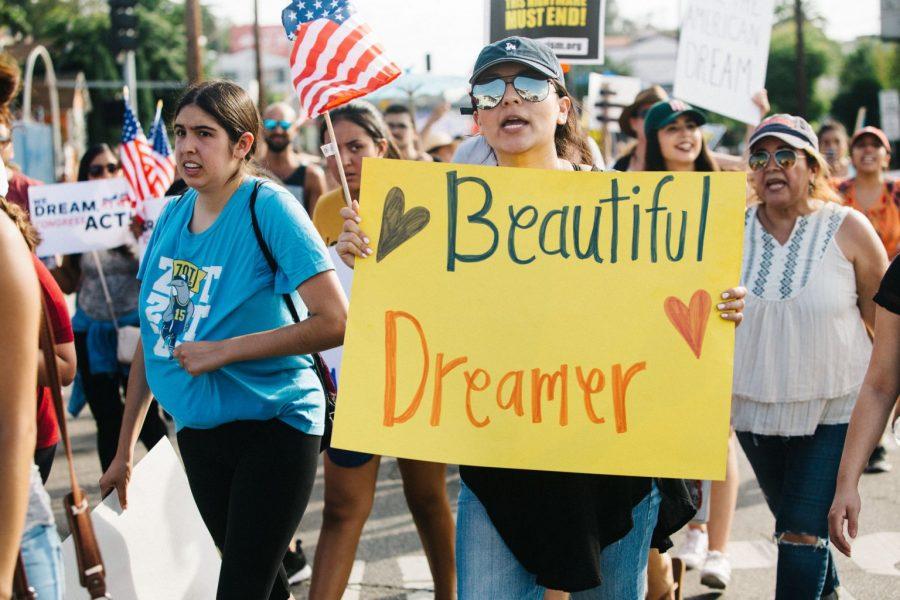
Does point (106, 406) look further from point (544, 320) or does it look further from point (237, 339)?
point (544, 320)

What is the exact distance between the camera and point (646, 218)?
9.16ft

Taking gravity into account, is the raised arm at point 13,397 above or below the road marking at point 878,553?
above

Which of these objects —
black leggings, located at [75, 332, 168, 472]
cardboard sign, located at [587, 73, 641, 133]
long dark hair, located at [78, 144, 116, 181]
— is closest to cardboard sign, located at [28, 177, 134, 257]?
long dark hair, located at [78, 144, 116, 181]

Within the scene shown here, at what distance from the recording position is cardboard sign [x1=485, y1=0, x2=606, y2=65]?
6582mm

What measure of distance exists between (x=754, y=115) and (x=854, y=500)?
13.1 feet

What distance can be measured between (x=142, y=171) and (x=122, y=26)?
10.3 meters

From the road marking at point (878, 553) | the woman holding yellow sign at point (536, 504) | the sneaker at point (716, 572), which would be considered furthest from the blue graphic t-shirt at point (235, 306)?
the road marking at point (878, 553)

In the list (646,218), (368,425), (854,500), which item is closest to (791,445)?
(854,500)

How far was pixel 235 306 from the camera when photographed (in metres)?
3.06

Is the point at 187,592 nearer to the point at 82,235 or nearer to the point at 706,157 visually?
the point at 82,235

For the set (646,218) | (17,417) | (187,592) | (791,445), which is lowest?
(187,592)

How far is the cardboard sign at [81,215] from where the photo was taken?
6.00 meters

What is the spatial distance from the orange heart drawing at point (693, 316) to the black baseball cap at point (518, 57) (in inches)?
25.5

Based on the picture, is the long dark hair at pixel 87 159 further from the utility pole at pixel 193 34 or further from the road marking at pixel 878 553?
the utility pole at pixel 193 34
